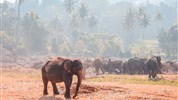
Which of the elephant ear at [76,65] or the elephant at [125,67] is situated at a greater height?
the elephant ear at [76,65]

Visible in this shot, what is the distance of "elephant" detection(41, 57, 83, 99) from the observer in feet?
46.4

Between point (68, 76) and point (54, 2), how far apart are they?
17957 cm

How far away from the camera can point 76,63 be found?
14133 millimetres

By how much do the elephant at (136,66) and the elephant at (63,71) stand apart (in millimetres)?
24321

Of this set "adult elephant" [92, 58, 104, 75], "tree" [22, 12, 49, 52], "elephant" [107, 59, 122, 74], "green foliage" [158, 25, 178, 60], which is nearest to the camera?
"adult elephant" [92, 58, 104, 75]

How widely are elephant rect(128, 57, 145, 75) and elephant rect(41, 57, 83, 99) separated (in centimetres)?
2432

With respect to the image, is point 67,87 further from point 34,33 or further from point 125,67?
point 34,33

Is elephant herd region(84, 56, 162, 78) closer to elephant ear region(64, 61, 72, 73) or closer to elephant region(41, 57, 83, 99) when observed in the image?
elephant region(41, 57, 83, 99)

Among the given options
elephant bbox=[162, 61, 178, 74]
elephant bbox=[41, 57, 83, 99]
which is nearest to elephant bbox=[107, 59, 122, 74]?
elephant bbox=[162, 61, 178, 74]

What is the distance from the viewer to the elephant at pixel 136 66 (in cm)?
3972

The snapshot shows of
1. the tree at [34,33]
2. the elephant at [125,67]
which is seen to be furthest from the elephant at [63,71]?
the tree at [34,33]

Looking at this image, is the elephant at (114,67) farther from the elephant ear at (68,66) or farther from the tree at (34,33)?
the tree at (34,33)

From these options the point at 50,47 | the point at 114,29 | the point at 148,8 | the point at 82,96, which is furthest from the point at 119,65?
the point at 148,8

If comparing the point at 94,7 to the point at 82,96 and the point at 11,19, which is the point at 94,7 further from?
the point at 82,96
